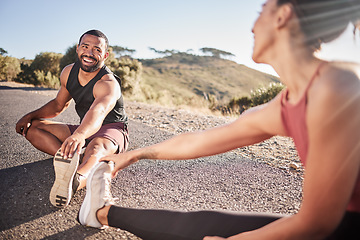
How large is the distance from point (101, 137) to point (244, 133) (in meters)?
1.76

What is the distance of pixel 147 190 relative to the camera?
246cm

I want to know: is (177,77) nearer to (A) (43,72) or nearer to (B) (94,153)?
(A) (43,72)

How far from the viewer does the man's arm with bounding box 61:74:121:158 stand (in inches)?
79.9

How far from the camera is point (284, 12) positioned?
0.95m

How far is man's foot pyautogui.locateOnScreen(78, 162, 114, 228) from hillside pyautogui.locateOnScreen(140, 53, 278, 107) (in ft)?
134

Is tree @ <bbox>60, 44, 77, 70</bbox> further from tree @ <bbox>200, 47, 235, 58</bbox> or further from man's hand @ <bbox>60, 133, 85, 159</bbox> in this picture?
tree @ <bbox>200, 47, 235, 58</bbox>

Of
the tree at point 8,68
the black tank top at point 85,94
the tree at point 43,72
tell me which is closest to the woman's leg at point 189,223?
the black tank top at point 85,94

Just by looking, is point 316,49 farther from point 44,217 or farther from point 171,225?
point 44,217

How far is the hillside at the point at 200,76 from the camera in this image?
48.3 m

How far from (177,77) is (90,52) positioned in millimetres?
53887

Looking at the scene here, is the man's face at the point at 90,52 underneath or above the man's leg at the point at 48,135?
above

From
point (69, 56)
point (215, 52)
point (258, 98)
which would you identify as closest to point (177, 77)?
point (215, 52)

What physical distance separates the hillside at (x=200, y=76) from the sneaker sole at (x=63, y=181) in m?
40.5

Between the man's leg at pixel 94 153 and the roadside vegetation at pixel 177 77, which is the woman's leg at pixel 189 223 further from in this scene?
the roadside vegetation at pixel 177 77
